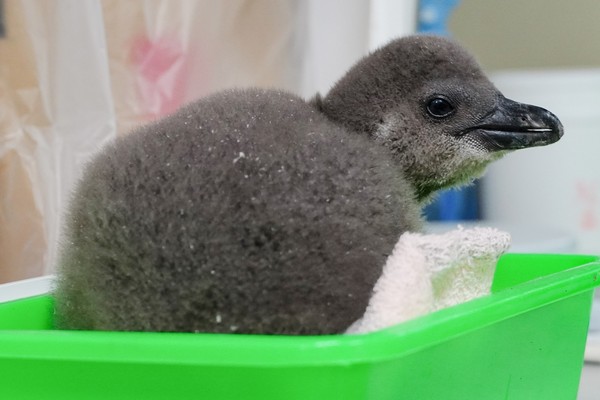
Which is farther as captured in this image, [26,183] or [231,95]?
[26,183]

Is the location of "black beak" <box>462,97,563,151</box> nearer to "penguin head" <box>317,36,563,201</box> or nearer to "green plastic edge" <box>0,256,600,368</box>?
"penguin head" <box>317,36,563,201</box>

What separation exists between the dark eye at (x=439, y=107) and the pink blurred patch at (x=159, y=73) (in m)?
0.40

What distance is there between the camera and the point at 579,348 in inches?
21.5

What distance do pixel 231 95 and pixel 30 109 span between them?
31cm

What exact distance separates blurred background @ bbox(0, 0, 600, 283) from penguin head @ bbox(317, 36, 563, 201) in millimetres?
312

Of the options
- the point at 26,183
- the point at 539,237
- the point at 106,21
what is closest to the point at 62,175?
the point at 26,183

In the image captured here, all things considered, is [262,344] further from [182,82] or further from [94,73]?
[182,82]

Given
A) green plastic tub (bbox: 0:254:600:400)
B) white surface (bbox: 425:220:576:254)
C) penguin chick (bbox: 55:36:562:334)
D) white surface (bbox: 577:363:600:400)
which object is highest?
penguin chick (bbox: 55:36:562:334)

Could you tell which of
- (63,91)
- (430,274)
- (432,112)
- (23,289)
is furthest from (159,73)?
(430,274)

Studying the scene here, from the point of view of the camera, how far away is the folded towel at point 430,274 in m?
0.36

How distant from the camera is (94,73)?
73 centimetres

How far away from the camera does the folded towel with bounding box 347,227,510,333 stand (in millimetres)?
358

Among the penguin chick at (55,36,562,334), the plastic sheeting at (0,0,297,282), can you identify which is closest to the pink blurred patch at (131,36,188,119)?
the plastic sheeting at (0,0,297,282)

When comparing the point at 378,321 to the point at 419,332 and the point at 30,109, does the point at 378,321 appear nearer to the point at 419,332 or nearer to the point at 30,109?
the point at 419,332
